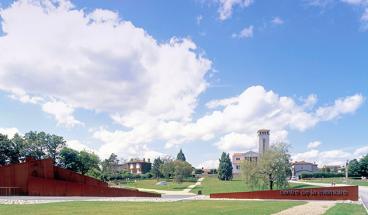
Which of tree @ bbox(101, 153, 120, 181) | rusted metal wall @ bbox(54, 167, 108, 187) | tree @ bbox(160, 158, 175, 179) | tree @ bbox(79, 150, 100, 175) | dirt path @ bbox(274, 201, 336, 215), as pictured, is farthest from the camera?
tree @ bbox(101, 153, 120, 181)

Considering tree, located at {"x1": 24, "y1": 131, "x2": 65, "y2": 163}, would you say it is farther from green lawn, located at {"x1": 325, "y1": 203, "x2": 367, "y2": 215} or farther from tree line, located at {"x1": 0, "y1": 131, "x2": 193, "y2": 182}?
green lawn, located at {"x1": 325, "y1": 203, "x2": 367, "y2": 215}

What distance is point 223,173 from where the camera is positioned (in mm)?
135250

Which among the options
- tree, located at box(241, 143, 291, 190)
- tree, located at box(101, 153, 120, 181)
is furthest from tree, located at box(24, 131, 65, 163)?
tree, located at box(241, 143, 291, 190)

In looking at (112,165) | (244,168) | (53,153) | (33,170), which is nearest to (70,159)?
(53,153)

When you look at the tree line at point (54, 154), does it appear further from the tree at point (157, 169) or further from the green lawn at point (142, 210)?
the green lawn at point (142, 210)

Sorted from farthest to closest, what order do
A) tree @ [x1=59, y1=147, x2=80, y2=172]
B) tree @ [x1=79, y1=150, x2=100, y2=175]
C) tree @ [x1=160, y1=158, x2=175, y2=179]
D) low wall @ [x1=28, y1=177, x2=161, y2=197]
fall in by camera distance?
tree @ [x1=160, y1=158, x2=175, y2=179], tree @ [x1=79, y1=150, x2=100, y2=175], tree @ [x1=59, y1=147, x2=80, y2=172], low wall @ [x1=28, y1=177, x2=161, y2=197]

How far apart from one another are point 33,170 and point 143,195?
45.8 ft

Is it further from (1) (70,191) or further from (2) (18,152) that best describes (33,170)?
(2) (18,152)

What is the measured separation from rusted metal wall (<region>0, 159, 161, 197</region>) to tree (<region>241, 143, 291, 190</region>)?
14.1 meters

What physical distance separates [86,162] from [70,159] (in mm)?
3602

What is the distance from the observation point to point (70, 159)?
99.4m

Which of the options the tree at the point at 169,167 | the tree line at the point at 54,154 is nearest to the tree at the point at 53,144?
the tree line at the point at 54,154

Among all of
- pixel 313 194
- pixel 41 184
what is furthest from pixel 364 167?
pixel 41 184

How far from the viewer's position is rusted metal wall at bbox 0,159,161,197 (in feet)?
173
